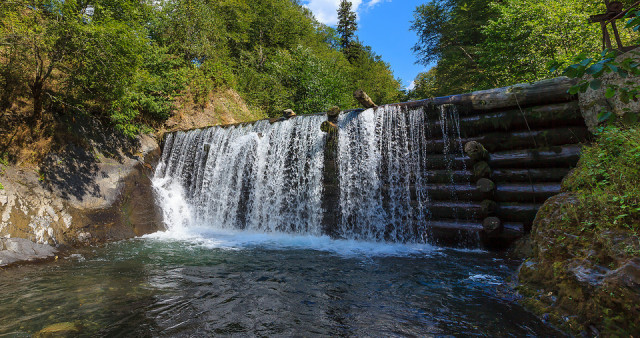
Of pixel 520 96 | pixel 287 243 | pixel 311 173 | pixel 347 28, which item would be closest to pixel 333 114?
pixel 311 173

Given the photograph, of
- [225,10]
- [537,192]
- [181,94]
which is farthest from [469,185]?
[225,10]

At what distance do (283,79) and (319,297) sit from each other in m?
19.7

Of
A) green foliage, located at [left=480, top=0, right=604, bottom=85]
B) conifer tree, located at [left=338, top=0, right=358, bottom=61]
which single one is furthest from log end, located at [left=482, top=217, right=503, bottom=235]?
conifer tree, located at [left=338, top=0, right=358, bottom=61]

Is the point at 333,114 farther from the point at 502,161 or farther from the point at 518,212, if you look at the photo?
the point at 518,212

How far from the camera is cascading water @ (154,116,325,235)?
9055 millimetres

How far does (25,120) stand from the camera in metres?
8.54

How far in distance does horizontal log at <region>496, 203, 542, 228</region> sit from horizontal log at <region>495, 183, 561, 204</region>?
0.13 meters

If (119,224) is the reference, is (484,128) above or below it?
above

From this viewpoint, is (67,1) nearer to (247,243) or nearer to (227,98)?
(247,243)

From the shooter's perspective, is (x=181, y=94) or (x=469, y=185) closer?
(x=469, y=185)

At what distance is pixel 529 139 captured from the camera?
20.7 feet

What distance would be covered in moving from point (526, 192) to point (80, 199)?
11683 mm

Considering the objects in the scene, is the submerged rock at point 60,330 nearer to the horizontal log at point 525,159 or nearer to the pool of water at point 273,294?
the pool of water at point 273,294

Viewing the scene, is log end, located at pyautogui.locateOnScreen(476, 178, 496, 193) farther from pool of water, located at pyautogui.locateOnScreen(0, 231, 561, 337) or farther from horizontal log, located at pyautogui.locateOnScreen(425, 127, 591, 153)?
pool of water, located at pyautogui.locateOnScreen(0, 231, 561, 337)
